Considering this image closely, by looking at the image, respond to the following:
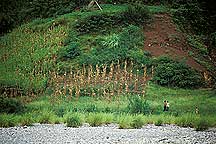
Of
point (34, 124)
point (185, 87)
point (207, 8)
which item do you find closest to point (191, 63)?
point (185, 87)

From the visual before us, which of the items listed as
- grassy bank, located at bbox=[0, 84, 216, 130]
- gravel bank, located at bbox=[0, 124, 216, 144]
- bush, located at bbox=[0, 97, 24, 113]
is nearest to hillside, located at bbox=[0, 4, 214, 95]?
bush, located at bbox=[0, 97, 24, 113]

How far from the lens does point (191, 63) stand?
1297 cm

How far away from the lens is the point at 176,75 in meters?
12.5

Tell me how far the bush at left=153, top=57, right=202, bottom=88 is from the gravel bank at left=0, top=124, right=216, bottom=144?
6.59 ft

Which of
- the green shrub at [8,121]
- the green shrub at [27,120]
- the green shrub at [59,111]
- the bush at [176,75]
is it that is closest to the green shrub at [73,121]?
the green shrub at [59,111]

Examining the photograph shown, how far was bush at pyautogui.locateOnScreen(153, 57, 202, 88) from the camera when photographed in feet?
40.0

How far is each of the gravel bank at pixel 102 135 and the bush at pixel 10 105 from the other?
0.73 m

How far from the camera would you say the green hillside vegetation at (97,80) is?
10906mm

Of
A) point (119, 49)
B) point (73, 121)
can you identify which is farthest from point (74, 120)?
point (119, 49)

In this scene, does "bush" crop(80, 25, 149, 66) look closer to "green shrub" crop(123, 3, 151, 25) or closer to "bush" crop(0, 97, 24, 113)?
"green shrub" crop(123, 3, 151, 25)

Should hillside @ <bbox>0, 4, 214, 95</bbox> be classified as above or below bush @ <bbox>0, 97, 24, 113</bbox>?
above

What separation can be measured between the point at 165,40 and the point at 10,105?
5507mm

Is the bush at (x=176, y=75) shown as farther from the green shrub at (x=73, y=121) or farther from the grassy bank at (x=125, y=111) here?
the green shrub at (x=73, y=121)

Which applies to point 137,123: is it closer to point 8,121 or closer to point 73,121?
point 73,121
